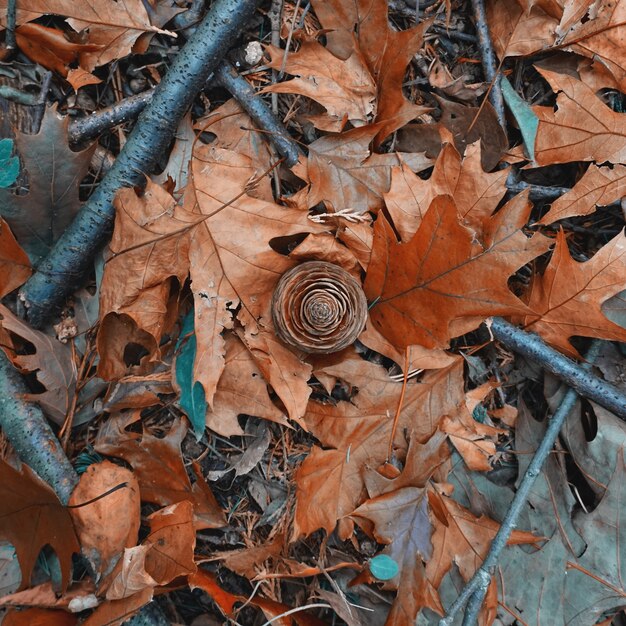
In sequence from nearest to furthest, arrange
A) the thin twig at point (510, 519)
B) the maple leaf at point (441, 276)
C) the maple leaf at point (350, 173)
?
1. the maple leaf at point (441, 276)
2. the thin twig at point (510, 519)
3. the maple leaf at point (350, 173)

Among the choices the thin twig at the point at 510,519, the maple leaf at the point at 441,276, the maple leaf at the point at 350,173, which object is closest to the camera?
the maple leaf at the point at 441,276

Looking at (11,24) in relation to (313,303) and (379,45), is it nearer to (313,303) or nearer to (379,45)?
(379,45)

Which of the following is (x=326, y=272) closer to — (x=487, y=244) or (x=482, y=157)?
(x=487, y=244)

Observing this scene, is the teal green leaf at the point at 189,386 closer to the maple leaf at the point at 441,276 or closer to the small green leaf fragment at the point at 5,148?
the maple leaf at the point at 441,276

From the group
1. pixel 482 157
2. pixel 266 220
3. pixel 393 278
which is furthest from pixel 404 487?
pixel 482 157

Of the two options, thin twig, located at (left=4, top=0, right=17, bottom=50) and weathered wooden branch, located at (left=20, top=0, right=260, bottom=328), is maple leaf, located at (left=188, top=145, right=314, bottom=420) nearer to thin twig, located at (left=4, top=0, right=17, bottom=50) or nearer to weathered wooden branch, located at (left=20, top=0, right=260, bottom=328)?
weathered wooden branch, located at (left=20, top=0, right=260, bottom=328)

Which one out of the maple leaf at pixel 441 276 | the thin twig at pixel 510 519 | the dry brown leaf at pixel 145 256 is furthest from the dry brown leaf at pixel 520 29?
the dry brown leaf at pixel 145 256
